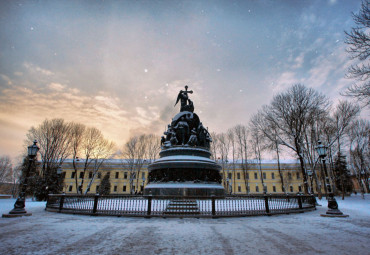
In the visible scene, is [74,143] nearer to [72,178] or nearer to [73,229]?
[73,229]

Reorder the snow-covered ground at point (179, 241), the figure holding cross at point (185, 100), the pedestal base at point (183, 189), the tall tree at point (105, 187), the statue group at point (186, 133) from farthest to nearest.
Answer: the tall tree at point (105, 187) < the figure holding cross at point (185, 100) < the statue group at point (186, 133) < the pedestal base at point (183, 189) < the snow-covered ground at point (179, 241)

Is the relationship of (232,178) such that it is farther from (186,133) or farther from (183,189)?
(183,189)

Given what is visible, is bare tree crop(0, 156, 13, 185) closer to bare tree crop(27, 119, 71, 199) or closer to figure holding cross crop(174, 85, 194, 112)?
bare tree crop(27, 119, 71, 199)

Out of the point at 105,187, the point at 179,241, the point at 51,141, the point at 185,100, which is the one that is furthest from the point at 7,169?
the point at 179,241

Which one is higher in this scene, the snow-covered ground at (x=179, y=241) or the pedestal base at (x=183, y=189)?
the pedestal base at (x=183, y=189)

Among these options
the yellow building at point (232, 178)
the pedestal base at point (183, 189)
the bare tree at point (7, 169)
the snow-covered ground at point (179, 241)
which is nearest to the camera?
the snow-covered ground at point (179, 241)

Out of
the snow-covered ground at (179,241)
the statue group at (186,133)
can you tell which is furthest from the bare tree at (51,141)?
the snow-covered ground at (179,241)

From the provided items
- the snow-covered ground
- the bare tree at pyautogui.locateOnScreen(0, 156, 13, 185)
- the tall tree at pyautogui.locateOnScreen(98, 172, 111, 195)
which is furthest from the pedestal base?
the bare tree at pyautogui.locateOnScreen(0, 156, 13, 185)

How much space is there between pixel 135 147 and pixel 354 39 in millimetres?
34936

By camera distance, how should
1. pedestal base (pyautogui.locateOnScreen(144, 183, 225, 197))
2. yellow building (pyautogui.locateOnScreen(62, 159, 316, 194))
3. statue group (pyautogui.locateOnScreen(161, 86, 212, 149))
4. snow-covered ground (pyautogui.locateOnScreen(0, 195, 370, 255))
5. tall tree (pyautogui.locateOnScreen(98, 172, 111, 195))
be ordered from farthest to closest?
yellow building (pyautogui.locateOnScreen(62, 159, 316, 194))
tall tree (pyautogui.locateOnScreen(98, 172, 111, 195))
statue group (pyautogui.locateOnScreen(161, 86, 212, 149))
pedestal base (pyautogui.locateOnScreen(144, 183, 225, 197))
snow-covered ground (pyautogui.locateOnScreen(0, 195, 370, 255))

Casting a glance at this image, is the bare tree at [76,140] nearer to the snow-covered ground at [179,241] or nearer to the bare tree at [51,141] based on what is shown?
the bare tree at [51,141]

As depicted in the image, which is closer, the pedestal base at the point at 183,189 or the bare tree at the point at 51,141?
the pedestal base at the point at 183,189

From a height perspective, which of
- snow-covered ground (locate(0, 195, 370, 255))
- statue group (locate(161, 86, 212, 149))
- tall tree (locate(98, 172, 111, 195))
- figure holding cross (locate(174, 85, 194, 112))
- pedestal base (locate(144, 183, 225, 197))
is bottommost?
tall tree (locate(98, 172, 111, 195))

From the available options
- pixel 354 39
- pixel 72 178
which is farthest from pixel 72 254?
pixel 72 178
